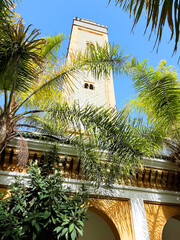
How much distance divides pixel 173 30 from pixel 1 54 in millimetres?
2592

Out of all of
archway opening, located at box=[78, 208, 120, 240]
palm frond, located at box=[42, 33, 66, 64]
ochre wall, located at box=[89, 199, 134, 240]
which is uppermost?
palm frond, located at box=[42, 33, 66, 64]

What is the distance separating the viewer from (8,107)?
368 cm

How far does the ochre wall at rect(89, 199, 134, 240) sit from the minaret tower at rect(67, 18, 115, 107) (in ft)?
11.5

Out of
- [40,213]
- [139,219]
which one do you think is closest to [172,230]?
[139,219]

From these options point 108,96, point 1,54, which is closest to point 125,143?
point 1,54

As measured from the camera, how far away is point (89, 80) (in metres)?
11.3

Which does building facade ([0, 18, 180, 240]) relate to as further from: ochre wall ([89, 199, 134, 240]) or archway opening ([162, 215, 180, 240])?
archway opening ([162, 215, 180, 240])

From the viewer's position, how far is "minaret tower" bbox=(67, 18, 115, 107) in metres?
10.3

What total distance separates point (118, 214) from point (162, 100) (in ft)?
8.16

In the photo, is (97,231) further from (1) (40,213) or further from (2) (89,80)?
(2) (89,80)

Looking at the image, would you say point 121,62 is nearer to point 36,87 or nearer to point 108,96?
point 36,87

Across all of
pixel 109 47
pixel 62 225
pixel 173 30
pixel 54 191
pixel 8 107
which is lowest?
pixel 62 225

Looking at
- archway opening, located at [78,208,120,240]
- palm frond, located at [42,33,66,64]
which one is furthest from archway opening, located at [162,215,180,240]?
palm frond, located at [42,33,66,64]

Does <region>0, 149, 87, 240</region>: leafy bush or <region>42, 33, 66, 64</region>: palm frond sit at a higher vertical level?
<region>42, 33, 66, 64</region>: palm frond
